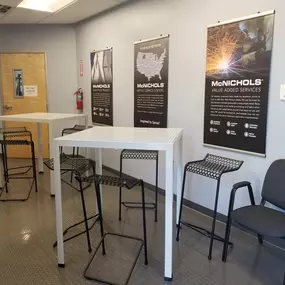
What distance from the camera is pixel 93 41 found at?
5.04 meters

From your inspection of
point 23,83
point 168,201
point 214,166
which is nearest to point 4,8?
point 23,83

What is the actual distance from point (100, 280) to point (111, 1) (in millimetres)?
3460

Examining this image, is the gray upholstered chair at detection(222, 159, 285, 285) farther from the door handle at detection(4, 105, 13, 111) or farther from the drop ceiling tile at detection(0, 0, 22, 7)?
the door handle at detection(4, 105, 13, 111)

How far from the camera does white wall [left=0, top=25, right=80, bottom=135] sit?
5625mm

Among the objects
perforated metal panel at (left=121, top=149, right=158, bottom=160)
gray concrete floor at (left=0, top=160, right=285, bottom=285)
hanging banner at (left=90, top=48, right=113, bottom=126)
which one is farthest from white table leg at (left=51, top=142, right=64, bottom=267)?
hanging banner at (left=90, top=48, right=113, bottom=126)

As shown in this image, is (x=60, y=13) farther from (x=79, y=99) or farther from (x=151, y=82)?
(x=151, y=82)

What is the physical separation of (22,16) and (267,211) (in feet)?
15.3

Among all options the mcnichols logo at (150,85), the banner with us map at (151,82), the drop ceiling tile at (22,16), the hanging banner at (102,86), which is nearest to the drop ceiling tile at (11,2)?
the drop ceiling tile at (22,16)

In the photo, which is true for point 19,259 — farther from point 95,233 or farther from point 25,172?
point 25,172

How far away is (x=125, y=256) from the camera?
2449mm

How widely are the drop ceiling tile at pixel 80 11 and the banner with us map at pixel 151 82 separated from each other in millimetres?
799

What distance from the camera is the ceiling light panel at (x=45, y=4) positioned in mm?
4238

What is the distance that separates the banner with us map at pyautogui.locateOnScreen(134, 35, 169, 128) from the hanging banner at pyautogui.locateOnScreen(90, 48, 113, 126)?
2.35 feet

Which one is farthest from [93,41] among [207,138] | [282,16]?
[282,16]
